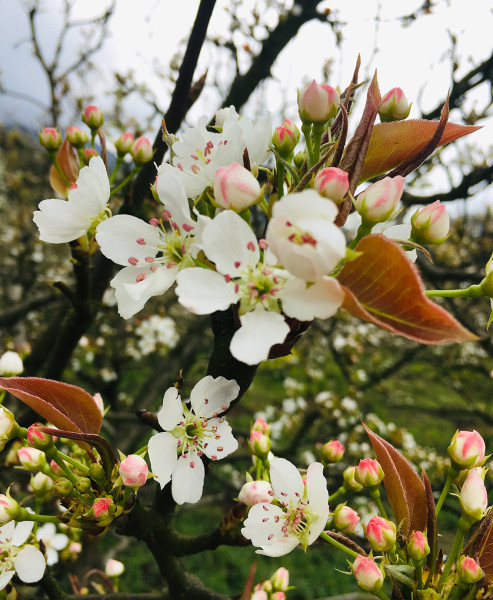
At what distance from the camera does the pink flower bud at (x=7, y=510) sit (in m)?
0.85

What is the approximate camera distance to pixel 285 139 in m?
0.76

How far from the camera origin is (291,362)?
19.5ft

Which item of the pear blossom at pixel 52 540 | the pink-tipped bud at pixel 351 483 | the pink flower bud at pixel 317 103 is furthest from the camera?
the pear blossom at pixel 52 540

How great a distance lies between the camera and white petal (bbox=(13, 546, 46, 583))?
2.97ft

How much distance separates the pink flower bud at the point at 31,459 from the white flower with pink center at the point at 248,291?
0.64 metres

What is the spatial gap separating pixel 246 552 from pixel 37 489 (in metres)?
4.58

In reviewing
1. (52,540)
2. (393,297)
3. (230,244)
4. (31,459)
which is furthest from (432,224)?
(52,540)

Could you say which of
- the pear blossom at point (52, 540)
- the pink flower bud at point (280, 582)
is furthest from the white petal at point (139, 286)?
the pear blossom at point (52, 540)

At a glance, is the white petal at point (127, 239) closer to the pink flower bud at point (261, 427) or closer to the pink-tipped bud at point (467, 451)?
the pink flower bud at point (261, 427)

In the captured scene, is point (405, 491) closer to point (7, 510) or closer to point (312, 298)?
point (312, 298)

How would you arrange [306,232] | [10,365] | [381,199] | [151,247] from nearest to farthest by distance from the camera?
[306,232], [381,199], [151,247], [10,365]

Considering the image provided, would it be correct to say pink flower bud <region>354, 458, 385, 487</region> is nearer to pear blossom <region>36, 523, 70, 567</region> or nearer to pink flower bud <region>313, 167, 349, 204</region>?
pink flower bud <region>313, 167, 349, 204</region>

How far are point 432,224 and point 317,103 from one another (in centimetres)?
26

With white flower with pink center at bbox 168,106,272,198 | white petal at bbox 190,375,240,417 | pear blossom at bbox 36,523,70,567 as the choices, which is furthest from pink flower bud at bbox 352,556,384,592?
pear blossom at bbox 36,523,70,567
